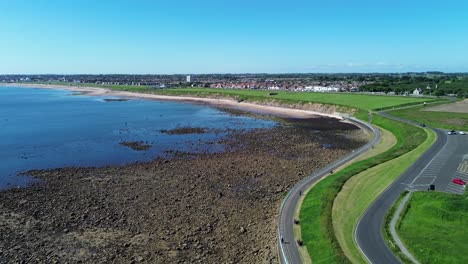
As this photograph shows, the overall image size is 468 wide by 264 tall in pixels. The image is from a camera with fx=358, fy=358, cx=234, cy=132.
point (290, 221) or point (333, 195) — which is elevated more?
point (333, 195)

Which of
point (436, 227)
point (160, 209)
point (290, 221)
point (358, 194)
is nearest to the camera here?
point (436, 227)

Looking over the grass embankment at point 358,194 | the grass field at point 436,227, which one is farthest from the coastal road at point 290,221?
the grass field at point 436,227

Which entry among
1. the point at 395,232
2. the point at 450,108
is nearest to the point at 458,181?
the point at 395,232

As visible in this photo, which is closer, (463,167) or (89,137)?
(463,167)

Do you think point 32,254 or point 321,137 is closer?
point 32,254

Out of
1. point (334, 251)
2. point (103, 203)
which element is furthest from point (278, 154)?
point (334, 251)

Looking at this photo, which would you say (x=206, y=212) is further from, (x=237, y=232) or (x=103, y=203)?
(x=103, y=203)

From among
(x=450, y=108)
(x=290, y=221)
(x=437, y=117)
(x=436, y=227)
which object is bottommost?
(x=290, y=221)

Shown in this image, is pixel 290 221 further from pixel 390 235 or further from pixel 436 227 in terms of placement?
pixel 436 227
